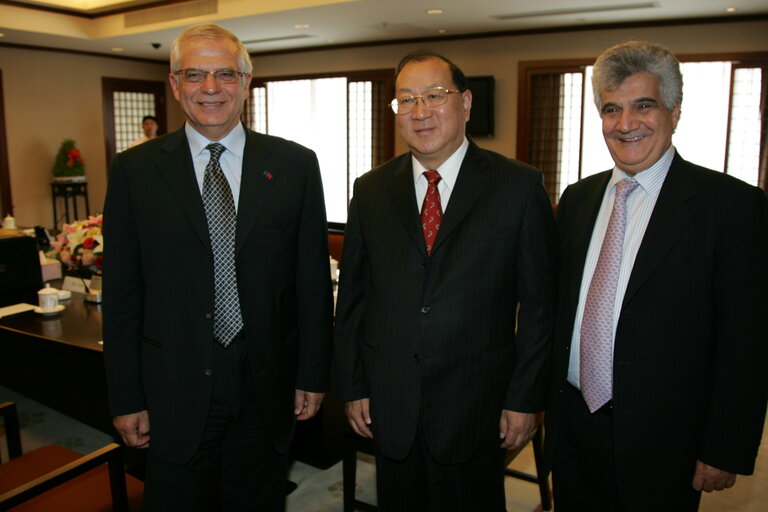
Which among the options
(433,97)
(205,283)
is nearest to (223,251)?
(205,283)

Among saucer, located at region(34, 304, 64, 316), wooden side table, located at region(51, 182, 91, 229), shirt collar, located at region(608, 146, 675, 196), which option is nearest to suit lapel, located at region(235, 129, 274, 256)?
shirt collar, located at region(608, 146, 675, 196)

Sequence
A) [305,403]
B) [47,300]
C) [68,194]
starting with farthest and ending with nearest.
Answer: [68,194] < [47,300] < [305,403]

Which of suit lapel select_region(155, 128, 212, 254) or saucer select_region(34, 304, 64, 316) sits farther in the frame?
saucer select_region(34, 304, 64, 316)

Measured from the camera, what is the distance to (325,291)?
A: 5.51 ft

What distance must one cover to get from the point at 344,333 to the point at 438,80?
0.73 m

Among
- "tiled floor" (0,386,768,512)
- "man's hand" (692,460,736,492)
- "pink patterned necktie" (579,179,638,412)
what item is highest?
"pink patterned necktie" (579,179,638,412)

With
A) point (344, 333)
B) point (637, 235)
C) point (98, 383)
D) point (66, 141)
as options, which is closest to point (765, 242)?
point (637, 235)

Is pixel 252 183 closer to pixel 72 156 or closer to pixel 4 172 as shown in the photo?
pixel 72 156

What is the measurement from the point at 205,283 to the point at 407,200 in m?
0.57

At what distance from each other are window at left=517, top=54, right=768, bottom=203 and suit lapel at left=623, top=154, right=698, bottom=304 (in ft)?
16.1

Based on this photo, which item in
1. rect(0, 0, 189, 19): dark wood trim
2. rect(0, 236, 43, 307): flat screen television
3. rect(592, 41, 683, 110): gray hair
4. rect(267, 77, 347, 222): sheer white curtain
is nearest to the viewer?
rect(592, 41, 683, 110): gray hair

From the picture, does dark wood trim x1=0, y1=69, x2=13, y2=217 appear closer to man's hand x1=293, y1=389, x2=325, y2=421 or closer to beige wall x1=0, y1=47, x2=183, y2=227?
beige wall x1=0, y1=47, x2=183, y2=227

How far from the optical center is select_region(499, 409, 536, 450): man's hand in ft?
5.06

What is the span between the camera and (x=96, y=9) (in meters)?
7.59
